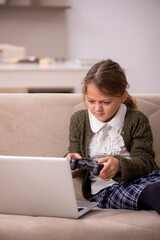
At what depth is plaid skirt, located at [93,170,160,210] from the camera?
58.4 inches

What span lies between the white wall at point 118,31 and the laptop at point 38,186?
4.73m

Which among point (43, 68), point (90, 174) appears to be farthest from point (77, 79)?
point (90, 174)

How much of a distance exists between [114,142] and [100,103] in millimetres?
161

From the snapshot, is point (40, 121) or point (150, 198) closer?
point (150, 198)

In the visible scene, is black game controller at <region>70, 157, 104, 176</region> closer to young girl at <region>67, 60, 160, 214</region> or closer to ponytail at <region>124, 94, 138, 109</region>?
young girl at <region>67, 60, 160, 214</region>

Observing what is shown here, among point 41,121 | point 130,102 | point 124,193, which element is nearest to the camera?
point 124,193

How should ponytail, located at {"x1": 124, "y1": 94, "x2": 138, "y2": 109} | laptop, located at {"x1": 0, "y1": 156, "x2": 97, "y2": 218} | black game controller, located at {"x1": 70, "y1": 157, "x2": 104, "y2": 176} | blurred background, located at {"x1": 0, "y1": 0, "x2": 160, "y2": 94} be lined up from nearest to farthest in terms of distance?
1. laptop, located at {"x1": 0, "y1": 156, "x2": 97, "y2": 218}
2. black game controller, located at {"x1": 70, "y1": 157, "x2": 104, "y2": 176}
3. ponytail, located at {"x1": 124, "y1": 94, "x2": 138, "y2": 109}
4. blurred background, located at {"x1": 0, "y1": 0, "x2": 160, "y2": 94}

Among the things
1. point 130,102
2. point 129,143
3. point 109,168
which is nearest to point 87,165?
point 109,168

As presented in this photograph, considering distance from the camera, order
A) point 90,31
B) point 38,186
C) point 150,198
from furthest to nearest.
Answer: point 90,31 → point 150,198 → point 38,186

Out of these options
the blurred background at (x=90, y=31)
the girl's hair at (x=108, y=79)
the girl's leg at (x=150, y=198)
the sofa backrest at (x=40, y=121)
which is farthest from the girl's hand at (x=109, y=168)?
the blurred background at (x=90, y=31)

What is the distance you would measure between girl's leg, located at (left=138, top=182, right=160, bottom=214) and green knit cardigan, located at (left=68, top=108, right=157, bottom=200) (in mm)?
89

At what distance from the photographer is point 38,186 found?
4.28 feet

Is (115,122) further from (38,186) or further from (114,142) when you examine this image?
(38,186)

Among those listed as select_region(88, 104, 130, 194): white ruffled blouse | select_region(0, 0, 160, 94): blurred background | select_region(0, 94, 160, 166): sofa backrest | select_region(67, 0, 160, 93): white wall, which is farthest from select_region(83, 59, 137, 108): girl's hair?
select_region(67, 0, 160, 93): white wall
